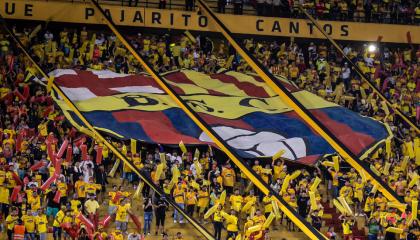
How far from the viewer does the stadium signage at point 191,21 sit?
33594 millimetres

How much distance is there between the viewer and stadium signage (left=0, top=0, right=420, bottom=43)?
110ft

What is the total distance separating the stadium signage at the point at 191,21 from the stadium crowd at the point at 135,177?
1184 mm

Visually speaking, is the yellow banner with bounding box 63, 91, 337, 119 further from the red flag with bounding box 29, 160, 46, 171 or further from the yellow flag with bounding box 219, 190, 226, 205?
the yellow flag with bounding box 219, 190, 226, 205

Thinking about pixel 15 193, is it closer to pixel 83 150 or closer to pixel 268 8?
pixel 83 150

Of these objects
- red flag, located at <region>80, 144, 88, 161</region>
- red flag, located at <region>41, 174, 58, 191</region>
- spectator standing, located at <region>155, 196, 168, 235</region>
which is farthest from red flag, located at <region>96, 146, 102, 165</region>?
spectator standing, located at <region>155, 196, 168, 235</region>

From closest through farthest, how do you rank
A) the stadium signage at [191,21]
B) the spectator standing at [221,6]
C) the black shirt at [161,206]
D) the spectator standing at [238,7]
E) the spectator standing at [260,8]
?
the black shirt at [161,206]
the stadium signage at [191,21]
the spectator standing at [221,6]
the spectator standing at [238,7]
the spectator standing at [260,8]

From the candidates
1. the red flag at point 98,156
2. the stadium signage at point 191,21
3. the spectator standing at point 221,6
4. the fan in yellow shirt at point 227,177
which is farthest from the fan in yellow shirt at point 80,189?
the spectator standing at point 221,6

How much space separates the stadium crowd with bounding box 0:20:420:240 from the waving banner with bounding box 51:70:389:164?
51cm

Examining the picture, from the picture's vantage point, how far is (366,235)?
24234 millimetres

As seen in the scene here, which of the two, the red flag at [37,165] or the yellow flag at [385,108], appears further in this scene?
the yellow flag at [385,108]

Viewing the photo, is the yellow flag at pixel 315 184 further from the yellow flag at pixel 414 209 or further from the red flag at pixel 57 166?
the red flag at pixel 57 166

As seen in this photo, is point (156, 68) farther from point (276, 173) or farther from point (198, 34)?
point (276, 173)

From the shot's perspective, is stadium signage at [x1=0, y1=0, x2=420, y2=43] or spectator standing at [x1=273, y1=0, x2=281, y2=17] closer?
stadium signage at [x1=0, y1=0, x2=420, y2=43]

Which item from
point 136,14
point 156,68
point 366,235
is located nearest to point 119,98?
point 156,68
